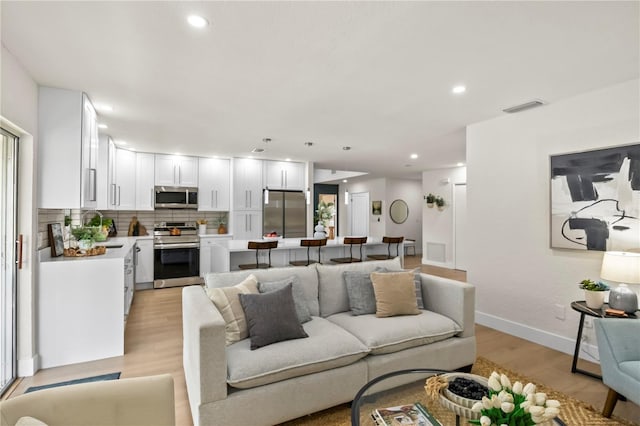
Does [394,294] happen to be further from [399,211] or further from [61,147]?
[399,211]

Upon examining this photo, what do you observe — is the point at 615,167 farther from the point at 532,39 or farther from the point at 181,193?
the point at 181,193

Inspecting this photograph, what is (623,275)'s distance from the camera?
2.45 m

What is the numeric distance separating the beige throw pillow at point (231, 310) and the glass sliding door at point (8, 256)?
164 cm

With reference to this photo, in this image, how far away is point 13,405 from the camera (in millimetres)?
1011

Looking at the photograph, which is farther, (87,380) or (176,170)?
(176,170)

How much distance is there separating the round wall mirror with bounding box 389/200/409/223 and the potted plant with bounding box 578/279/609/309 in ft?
23.0

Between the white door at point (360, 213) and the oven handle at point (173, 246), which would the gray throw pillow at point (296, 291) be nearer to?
the oven handle at point (173, 246)

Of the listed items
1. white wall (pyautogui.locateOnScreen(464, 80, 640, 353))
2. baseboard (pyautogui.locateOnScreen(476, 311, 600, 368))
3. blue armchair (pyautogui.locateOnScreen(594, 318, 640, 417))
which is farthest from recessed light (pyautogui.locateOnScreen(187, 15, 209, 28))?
baseboard (pyautogui.locateOnScreen(476, 311, 600, 368))

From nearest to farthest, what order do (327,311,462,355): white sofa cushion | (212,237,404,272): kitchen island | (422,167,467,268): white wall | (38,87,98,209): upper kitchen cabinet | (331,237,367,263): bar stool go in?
(327,311,462,355): white sofa cushion
(38,87,98,209): upper kitchen cabinet
(212,237,404,272): kitchen island
(331,237,367,263): bar stool
(422,167,467,268): white wall

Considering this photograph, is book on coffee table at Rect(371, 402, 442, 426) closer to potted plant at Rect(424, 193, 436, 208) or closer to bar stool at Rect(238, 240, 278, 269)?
bar stool at Rect(238, 240, 278, 269)

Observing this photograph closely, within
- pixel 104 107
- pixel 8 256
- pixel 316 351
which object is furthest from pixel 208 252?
pixel 316 351

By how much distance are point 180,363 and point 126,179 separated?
411cm

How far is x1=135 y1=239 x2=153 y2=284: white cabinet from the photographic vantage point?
5613 millimetres

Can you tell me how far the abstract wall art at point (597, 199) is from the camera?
107 inches
